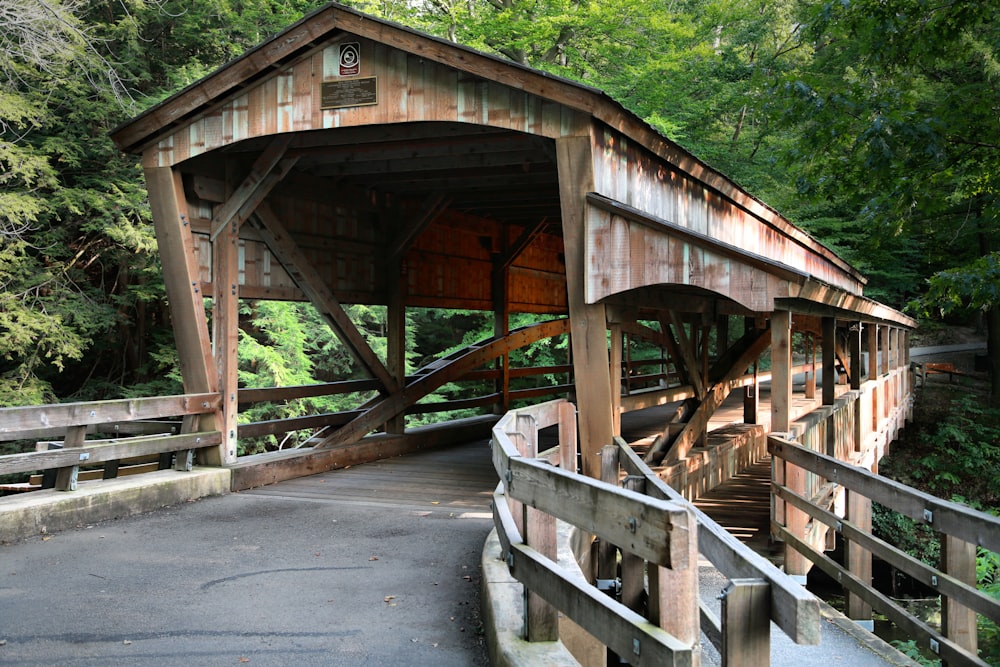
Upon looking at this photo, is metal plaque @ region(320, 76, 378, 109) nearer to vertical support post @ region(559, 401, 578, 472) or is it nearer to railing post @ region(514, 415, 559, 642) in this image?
vertical support post @ region(559, 401, 578, 472)

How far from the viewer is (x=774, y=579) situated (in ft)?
8.14

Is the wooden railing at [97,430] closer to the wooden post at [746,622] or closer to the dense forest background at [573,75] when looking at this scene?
the dense forest background at [573,75]

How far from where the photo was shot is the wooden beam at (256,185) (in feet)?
27.7

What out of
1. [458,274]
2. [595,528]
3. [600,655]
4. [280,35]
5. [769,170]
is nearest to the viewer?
[595,528]

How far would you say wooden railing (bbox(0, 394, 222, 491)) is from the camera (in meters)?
6.28

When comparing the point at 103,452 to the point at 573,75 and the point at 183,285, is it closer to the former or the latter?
the point at 183,285

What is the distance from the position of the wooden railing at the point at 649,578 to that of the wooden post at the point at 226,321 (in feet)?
18.1

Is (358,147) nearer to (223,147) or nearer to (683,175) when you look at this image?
(223,147)

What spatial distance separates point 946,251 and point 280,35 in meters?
21.9

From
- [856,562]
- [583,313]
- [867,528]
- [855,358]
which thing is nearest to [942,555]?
[583,313]

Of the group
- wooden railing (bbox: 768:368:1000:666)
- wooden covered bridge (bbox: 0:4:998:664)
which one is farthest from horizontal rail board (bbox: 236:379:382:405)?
wooden railing (bbox: 768:368:1000:666)

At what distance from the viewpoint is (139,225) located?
50.2ft

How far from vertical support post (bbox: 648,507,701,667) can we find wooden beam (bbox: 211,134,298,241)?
23.1 feet

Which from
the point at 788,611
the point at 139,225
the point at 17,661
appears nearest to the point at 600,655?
the point at 788,611
